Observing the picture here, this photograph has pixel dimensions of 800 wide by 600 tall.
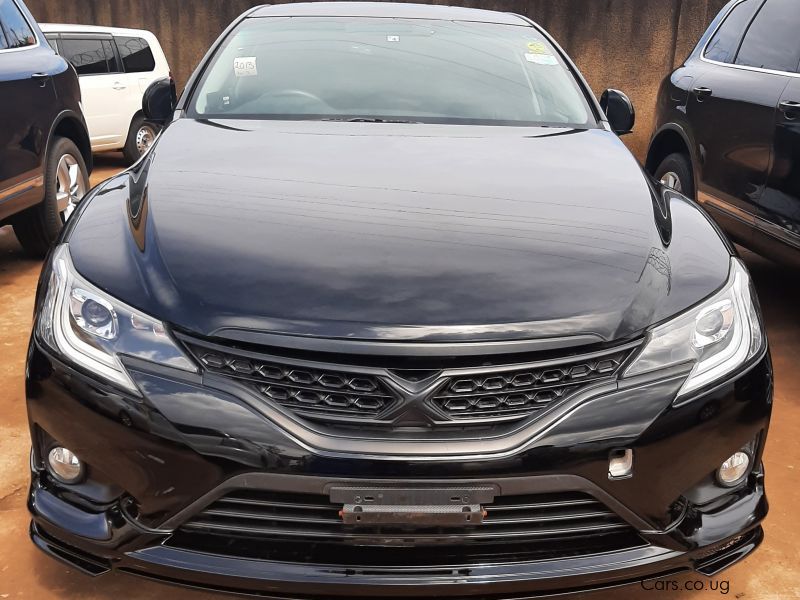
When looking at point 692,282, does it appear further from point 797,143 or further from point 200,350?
point 797,143

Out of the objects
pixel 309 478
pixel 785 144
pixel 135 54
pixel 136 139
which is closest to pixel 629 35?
pixel 135 54

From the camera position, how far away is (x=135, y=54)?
32.9 feet

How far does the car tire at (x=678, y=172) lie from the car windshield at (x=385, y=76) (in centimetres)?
186

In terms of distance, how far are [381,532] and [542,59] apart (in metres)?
2.32

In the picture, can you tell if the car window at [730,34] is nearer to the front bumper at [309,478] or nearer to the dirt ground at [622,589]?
the dirt ground at [622,589]

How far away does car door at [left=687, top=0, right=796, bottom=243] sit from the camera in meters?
4.50

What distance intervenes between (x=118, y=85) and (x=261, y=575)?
28.2 ft

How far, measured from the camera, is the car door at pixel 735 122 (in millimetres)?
4500

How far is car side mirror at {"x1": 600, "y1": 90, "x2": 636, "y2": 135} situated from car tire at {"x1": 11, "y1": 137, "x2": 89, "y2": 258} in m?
3.19

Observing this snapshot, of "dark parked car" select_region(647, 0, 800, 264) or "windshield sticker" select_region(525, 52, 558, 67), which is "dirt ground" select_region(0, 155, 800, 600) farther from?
"windshield sticker" select_region(525, 52, 558, 67)

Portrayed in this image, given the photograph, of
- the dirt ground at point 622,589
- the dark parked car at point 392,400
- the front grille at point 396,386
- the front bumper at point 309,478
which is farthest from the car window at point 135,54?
the front grille at point 396,386

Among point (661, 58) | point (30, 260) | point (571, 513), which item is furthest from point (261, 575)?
point (661, 58)

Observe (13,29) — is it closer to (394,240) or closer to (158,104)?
(158,104)

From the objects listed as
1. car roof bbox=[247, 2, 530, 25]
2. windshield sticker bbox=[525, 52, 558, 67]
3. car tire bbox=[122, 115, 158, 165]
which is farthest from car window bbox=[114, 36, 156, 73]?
windshield sticker bbox=[525, 52, 558, 67]
